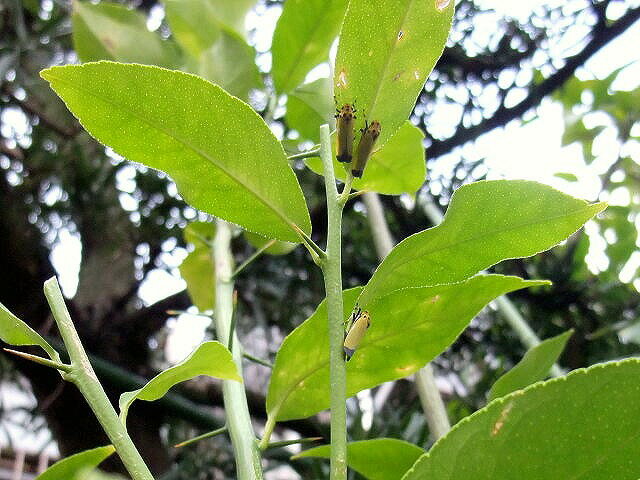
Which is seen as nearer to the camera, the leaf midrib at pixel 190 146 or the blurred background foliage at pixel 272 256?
the leaf midrib at pixel 190 146

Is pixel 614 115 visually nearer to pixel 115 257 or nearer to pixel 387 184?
pixel 387 184

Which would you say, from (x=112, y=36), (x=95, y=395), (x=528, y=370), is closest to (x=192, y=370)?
(x=95, y=395)

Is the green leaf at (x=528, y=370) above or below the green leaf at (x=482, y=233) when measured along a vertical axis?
below

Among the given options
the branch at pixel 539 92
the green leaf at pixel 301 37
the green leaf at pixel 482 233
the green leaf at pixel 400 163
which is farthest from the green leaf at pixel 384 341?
the branch at pixel 539 92

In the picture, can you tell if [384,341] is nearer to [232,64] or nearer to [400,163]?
[400,163]

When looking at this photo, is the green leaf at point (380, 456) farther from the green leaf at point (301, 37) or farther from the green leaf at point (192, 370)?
the green leaf at point (301, 37)

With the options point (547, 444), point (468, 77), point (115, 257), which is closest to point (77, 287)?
point (115, 257)

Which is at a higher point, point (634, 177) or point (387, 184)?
point (387, 184)
